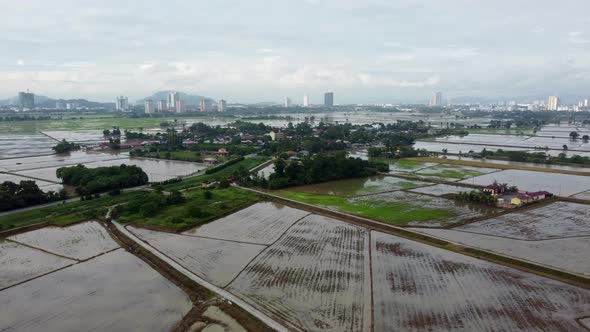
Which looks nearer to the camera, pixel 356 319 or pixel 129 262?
pixel 356 319

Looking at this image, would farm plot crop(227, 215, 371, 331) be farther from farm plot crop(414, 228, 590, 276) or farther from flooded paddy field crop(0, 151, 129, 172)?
flooded paddy field crop(0, 151, 129, 172)

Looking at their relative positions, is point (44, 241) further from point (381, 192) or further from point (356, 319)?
point (381, 192)

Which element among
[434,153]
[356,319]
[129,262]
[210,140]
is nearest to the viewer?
[356,319]

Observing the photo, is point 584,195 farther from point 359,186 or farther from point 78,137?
point 78,137

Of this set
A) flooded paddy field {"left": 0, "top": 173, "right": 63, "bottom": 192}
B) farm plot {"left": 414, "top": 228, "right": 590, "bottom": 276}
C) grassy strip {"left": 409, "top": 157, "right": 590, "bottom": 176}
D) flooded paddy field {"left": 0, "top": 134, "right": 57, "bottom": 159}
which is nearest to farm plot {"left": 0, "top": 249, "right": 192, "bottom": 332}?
farm plot {"left": 414, "top": 228, "right": 590, "bottom": 276}

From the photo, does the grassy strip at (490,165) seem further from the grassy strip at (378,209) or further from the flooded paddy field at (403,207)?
the grassy strip at (378,209)

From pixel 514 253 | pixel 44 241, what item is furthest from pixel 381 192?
pixel 44 241

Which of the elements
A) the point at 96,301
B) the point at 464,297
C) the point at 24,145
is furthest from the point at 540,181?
the point at 24,145
